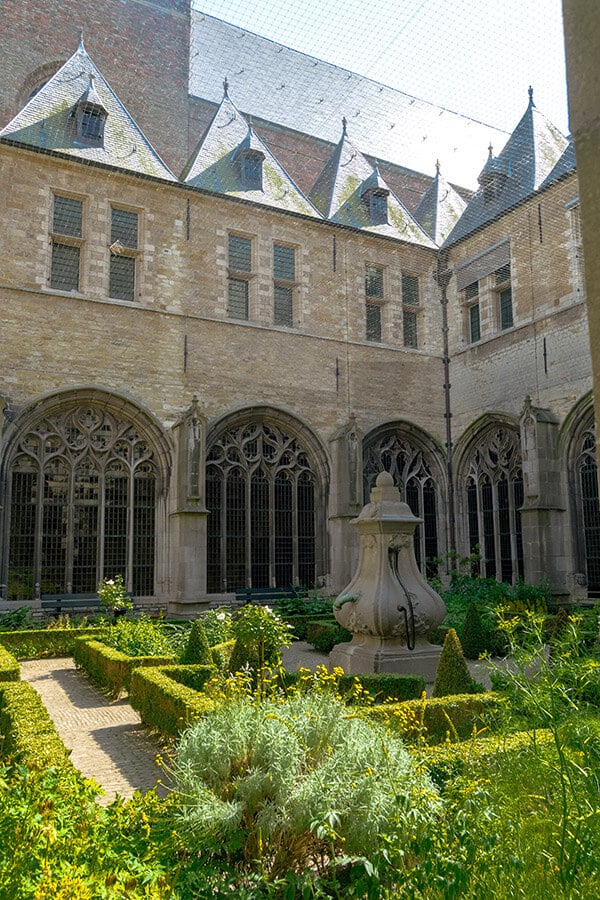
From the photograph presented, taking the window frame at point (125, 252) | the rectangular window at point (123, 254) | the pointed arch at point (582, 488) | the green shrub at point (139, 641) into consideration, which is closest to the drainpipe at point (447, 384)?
the pointed arch at point (582, 488)

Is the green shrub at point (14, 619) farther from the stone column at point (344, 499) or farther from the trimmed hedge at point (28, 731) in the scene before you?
the stone column at point (344, 499)

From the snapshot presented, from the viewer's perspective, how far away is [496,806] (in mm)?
2805

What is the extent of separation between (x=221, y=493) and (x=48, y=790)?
1153 cm

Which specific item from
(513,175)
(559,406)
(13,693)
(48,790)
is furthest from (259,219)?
(48,790)

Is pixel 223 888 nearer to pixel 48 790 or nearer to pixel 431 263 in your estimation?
pixel 48 790

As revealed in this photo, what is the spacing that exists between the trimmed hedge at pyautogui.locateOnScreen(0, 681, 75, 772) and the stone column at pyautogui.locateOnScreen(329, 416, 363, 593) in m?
8.84

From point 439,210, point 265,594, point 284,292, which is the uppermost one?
point 439,210

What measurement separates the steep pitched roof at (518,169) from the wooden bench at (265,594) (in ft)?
30.2

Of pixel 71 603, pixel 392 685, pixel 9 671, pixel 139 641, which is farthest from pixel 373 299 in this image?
pixel 9 671

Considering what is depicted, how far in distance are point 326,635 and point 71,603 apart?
4.57m

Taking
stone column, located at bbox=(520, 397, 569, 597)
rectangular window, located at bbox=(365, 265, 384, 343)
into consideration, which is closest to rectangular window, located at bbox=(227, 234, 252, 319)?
rectangular window, located at bbox=(365, 265, 384, 343)

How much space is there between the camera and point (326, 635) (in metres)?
11.1

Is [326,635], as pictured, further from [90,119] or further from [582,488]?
[90,119]

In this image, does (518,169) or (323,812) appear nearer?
(323,812)
